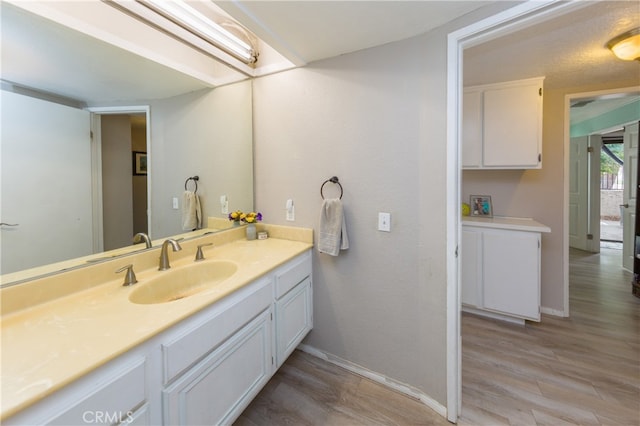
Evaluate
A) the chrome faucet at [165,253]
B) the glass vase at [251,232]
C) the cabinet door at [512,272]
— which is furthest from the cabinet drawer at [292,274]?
the cabinet door at [512,272]

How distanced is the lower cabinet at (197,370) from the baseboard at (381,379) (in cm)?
39

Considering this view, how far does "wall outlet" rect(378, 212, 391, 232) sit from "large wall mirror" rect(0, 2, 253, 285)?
48.4 inches

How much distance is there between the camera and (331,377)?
→ 1.74 metres

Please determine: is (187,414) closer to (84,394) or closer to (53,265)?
(84,394)

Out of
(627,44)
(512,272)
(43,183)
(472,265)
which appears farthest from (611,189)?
(43,183)

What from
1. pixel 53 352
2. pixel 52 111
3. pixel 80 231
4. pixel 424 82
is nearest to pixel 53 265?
pixel 80 231

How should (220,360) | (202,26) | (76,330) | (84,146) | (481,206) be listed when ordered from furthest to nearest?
(481,206) → (202,26) → (84,146) → (220,360) → (76,330)

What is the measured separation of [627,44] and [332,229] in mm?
2138

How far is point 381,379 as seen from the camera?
1689 mm

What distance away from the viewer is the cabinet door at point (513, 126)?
2207 mm

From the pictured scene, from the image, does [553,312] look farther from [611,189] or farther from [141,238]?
[611,189]

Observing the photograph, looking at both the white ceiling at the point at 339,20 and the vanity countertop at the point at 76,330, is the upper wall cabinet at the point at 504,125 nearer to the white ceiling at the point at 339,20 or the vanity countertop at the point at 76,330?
the white ceiling at the point at 339,20

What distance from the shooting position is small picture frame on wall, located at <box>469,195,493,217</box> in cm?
270

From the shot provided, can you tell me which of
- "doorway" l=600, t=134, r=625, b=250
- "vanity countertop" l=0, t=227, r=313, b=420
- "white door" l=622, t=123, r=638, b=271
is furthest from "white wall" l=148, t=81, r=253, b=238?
"doorway" l=600, t=134, r=625, b=250
